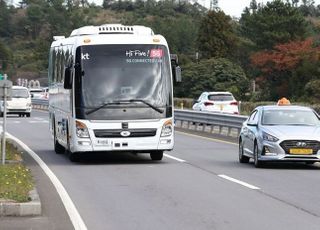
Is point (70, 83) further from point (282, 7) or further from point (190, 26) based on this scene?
point (190, 26)

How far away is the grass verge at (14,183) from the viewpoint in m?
11.8

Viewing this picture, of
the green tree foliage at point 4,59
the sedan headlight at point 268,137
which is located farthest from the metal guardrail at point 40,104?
the green tree foliage at point 4,59

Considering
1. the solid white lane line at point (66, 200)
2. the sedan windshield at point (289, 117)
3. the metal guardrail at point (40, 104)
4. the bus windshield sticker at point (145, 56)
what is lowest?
the metal guardrail at point (40, 104)

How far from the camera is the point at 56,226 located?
34.4ft

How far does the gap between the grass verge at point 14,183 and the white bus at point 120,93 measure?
220 centimetres

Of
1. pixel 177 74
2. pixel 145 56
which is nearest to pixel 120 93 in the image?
pixel 145 56

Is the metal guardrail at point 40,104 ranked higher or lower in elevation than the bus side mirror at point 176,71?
lower

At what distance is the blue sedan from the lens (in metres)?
17.9

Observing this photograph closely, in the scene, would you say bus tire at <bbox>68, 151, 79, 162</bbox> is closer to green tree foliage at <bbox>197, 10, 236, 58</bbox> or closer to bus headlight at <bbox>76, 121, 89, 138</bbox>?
bus headlight at <bbox>76, 121, 89, 138</bbox>

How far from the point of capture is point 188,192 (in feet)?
46.0

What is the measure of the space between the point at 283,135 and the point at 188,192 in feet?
15.2

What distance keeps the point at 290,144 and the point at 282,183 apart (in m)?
2.60

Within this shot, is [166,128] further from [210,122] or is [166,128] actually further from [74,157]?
[210,122]

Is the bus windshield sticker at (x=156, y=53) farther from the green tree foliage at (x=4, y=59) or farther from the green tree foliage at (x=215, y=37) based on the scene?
the green tree foliage at (x=4, y=59)
